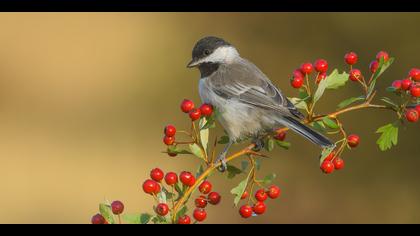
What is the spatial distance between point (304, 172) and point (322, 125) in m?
5.13

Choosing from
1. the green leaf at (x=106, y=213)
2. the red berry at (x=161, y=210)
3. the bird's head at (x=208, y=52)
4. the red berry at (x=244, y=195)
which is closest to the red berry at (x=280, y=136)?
the red berry at (x=244, y=195)

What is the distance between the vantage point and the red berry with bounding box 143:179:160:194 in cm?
262

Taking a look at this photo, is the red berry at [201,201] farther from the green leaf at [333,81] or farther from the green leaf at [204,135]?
the green leaf at [333,81]

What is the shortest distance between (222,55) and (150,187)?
7.42 ft

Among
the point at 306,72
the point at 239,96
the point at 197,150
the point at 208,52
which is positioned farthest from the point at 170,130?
the point at 208,52

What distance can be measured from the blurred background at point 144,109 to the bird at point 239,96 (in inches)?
111

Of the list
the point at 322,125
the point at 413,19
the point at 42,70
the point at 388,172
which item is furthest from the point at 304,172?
the point at 322,125

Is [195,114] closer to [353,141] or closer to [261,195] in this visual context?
[261,195]

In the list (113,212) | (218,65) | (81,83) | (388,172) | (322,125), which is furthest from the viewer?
(81,83)

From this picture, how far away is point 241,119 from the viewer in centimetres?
419

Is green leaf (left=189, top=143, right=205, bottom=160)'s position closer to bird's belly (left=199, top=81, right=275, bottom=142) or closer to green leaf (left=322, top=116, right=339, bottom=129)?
green leaf (left=322, top=116, right=339, bottom=129)

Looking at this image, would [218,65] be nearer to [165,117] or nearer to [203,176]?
[203,176]

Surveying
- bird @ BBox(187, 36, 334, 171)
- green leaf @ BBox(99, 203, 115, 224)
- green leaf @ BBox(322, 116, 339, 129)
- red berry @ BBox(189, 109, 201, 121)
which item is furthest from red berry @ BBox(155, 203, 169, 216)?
bird @ BBox(187, 36, 334, 171)
